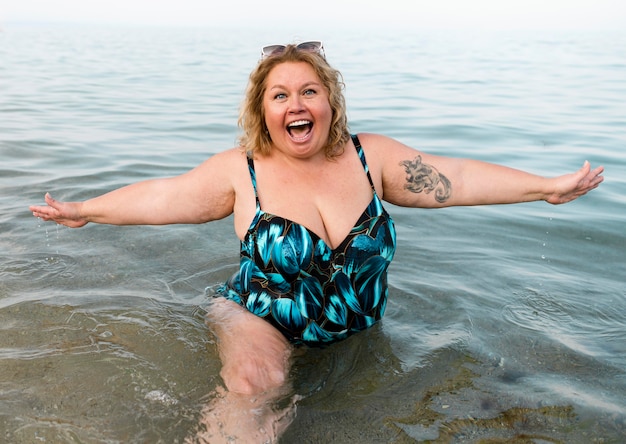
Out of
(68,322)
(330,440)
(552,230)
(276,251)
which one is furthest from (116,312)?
(552,230)

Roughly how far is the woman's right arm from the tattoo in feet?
3.17

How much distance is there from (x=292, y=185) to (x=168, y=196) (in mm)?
673

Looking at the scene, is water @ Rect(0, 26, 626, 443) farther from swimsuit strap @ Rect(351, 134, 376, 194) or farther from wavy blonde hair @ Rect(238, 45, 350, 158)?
wavy blonde hair @ Rect(238, 45, 350, 158)

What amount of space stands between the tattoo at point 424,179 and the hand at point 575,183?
60 cm

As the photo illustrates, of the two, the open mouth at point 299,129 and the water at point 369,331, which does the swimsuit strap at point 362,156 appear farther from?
the water at point 369,331

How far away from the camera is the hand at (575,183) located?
13.1 ft

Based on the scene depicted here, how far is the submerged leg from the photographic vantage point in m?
3.35

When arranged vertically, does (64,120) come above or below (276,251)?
below

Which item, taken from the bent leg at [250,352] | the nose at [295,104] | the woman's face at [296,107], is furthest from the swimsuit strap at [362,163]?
the bent leg at [250,352]

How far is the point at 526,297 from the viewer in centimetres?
504

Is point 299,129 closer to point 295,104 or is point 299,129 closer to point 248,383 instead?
point 295,104

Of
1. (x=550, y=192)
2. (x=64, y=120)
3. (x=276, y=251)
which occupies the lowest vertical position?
(x=64, y=120)

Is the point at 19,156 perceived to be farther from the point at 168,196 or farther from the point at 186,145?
the point at 168,196

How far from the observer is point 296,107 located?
374 cm
